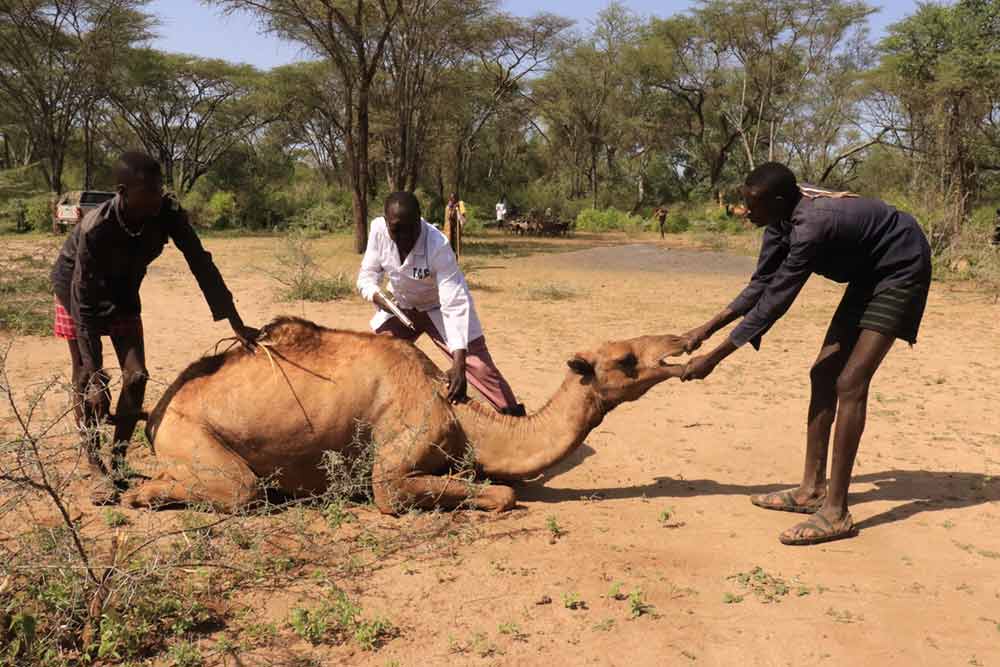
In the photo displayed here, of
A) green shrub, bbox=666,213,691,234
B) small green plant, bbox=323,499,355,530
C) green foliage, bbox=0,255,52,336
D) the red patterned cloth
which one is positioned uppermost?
green shrub, bbox=666,213,691,234

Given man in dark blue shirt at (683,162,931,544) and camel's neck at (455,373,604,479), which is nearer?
man in dark blue shirt at (683,162,931,544)

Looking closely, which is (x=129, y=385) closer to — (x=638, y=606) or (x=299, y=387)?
(x=299, y=387)

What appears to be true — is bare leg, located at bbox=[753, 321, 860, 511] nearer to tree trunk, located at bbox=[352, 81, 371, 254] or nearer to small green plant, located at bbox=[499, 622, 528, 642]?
small green plant, located at bbox=[499, 622, 528, 642]

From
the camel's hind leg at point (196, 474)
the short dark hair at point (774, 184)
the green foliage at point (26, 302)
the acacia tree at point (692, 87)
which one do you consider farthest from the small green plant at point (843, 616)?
the acacia tree at point (692, 87)

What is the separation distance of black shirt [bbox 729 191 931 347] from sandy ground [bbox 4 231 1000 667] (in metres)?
1.42

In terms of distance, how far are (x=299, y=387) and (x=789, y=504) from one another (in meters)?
3.31

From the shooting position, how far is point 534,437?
5.38 metres

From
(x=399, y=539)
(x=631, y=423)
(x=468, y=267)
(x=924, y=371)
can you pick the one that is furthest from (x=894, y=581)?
(x=468, y=267)

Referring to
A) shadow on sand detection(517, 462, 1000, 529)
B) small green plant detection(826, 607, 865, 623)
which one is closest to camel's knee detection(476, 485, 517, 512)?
shadow on sand detection(517, 462, 1000, 529)

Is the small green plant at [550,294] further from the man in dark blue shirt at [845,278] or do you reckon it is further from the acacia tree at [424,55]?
the acacia tree at [424,55]

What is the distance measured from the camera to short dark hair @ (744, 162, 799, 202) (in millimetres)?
4973

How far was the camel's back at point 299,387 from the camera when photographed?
5023mm

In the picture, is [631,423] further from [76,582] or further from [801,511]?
[76,582]

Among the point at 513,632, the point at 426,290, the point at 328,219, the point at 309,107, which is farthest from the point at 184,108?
the point at 513,632
